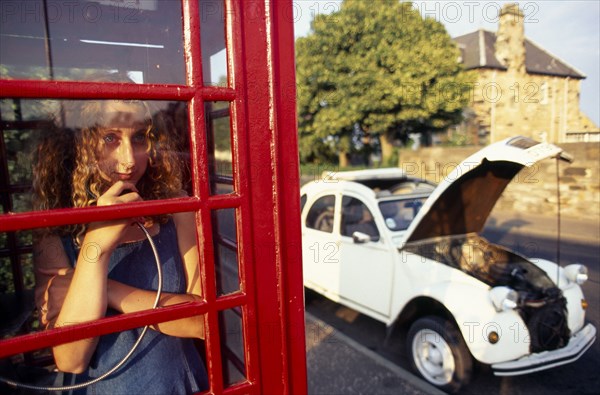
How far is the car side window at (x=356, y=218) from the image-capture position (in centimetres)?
489

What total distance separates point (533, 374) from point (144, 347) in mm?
3975

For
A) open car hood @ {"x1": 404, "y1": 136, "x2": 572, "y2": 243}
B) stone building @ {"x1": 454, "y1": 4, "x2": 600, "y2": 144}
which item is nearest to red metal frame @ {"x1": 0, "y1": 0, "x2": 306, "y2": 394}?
open car hood @ {"x1": 404, "y1": 136, "x2": 572, "y2": 243}

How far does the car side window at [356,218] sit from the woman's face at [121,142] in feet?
12.0

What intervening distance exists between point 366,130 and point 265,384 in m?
23.3

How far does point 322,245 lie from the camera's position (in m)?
5.46

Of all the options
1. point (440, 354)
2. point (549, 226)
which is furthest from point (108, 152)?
point (549, 226)

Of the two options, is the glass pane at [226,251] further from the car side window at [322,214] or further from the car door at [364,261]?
the car side window at [322,214]

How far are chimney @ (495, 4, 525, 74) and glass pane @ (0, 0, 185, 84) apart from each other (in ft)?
84.7

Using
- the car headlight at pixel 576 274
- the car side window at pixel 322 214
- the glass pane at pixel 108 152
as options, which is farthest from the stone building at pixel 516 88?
the glass pane at pixel 108 152

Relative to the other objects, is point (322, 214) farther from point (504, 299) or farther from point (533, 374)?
point (533, 374)

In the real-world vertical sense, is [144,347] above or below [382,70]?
below

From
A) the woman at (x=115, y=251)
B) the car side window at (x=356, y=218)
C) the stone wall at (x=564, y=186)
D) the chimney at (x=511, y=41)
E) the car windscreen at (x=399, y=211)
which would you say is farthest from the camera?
the chimney at (x=511, y=41)

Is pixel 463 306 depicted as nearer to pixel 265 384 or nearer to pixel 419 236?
pixel 419 236

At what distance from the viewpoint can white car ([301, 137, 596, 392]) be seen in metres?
3.47
